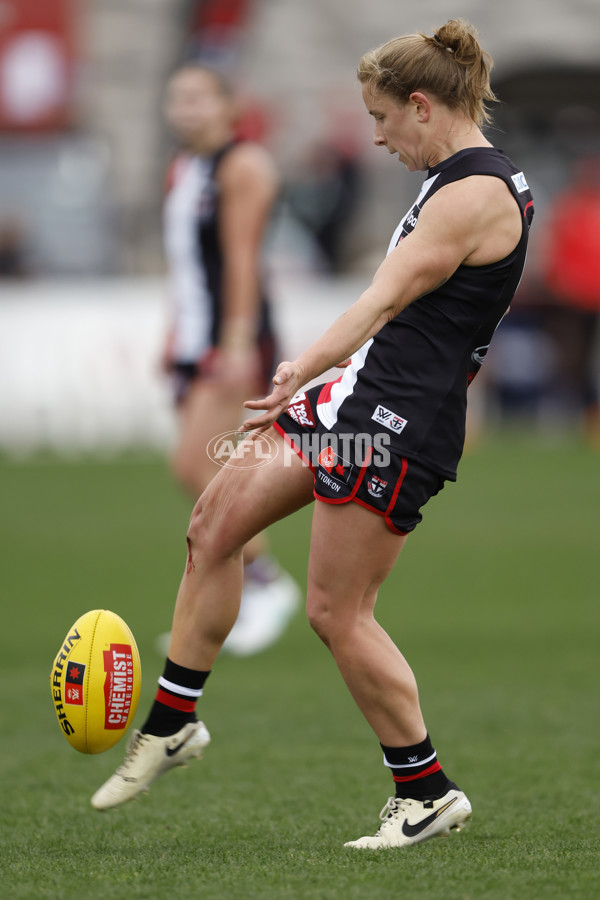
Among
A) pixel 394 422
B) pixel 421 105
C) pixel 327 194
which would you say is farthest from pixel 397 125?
pixel 327 194

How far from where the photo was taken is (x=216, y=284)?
6691mm

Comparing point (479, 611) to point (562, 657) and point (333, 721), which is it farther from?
point (333, 721)

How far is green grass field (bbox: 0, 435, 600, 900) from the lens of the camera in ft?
11.2

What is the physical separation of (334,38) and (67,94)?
424cm

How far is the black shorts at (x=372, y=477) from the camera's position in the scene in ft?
11.7

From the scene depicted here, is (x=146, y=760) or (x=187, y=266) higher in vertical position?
(x=187, y=266)

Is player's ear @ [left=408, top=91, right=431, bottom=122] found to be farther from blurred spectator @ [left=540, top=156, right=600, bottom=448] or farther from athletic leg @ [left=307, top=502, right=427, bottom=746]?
blurred spectator @ [left=540, top=156, right=600, bottom=448]

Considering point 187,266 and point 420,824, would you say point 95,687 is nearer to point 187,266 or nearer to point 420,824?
Answer: point 420,824

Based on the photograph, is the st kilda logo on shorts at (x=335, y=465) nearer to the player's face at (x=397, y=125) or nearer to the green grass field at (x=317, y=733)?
the player's face at (x=397, y=125)

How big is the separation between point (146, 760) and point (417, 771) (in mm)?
767

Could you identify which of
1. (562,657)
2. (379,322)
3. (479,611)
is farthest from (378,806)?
(479,611)

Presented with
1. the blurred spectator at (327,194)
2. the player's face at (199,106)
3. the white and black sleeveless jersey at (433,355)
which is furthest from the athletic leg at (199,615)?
the blurred spectator at (327,194)

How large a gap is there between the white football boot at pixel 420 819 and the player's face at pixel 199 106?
3700 mm

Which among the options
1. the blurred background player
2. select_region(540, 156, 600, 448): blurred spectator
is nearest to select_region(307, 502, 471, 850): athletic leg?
the blurred background player
